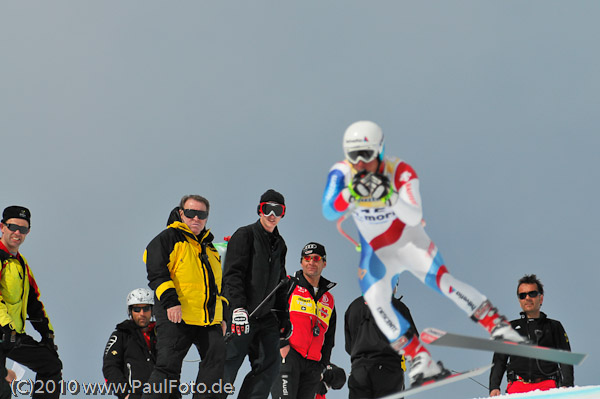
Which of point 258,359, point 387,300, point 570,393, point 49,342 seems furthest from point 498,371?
point 49,342

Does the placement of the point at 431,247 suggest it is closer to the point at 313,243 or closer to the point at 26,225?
the point at 313,243

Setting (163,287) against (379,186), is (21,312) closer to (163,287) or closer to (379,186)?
(163,287)

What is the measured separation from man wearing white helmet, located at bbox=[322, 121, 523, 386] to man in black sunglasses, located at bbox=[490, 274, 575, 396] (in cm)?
323

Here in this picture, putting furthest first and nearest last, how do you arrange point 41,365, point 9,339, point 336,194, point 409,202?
point 41,365 < point 9,339 < point 336,194 < point 409,202

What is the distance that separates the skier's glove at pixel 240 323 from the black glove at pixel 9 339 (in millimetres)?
2691

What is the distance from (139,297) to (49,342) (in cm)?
131

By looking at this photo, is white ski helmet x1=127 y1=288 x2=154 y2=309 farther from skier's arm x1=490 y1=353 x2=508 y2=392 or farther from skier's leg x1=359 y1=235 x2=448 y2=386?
skier's arm x1=490 y1=353 x2=508 y2=392

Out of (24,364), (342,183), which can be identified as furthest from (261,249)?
(24,364)

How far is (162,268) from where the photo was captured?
8570 mm

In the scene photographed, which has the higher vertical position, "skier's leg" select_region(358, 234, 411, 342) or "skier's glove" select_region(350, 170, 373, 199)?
"skier's glove" select_region(350, 170, 373, 199)

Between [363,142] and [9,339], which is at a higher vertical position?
[363,142]

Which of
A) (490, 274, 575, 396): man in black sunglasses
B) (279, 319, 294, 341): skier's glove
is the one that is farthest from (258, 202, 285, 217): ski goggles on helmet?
(490, 274, 575, 396): man in black sunglasses

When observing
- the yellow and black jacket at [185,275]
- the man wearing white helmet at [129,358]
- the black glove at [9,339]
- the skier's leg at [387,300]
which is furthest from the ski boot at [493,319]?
the black glove at [9,339]

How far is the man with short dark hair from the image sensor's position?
9.66 m
